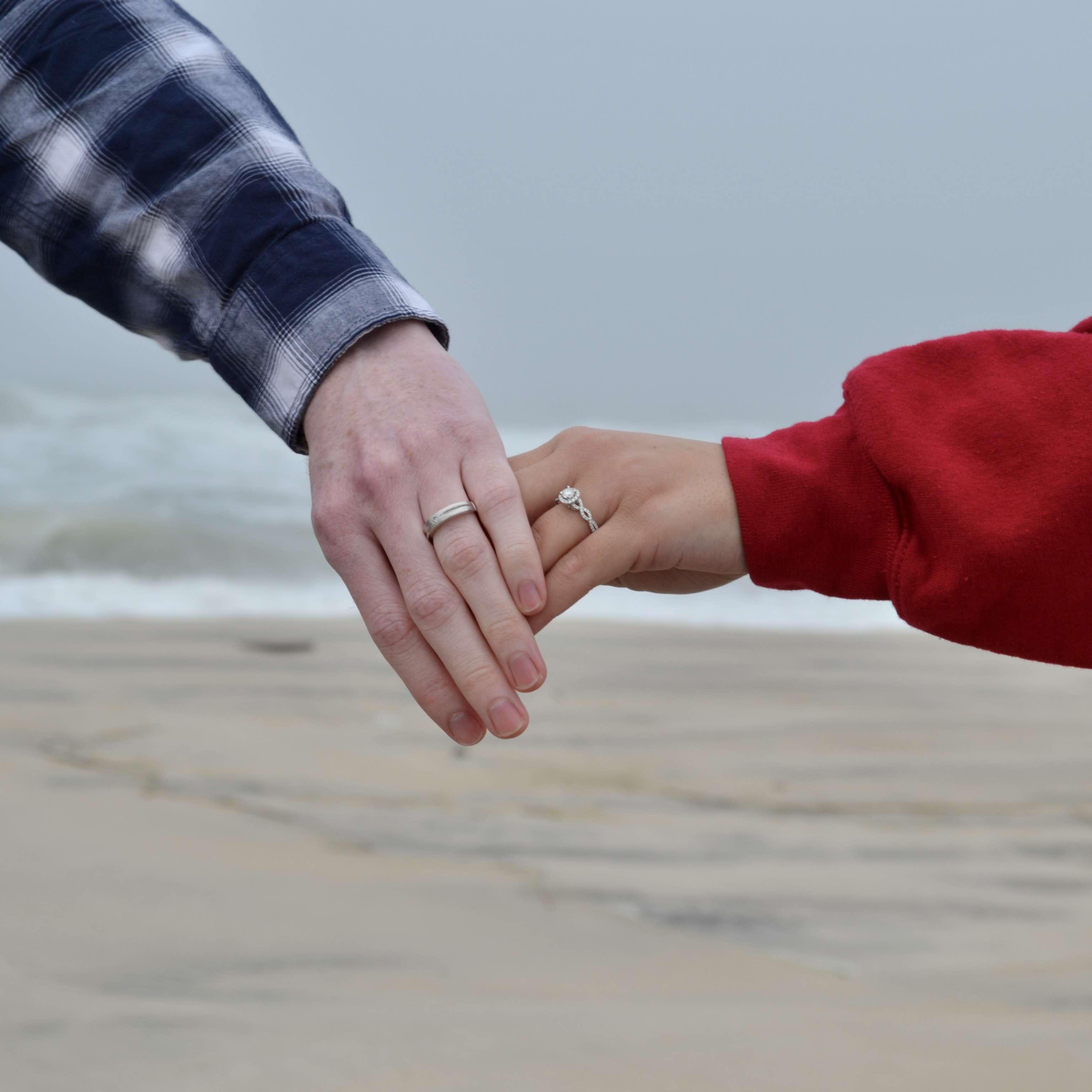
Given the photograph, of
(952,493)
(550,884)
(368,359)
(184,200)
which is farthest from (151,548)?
(952,493)

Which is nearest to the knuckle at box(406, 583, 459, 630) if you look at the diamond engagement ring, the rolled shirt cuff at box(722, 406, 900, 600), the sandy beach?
A: the diamond engagement ring

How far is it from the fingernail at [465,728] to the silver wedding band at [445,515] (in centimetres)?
17

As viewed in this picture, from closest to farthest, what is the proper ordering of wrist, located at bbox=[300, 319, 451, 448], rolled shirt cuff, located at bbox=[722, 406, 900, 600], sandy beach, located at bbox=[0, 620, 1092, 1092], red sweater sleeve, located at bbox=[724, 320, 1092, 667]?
red sweater sleeve, located at bbox=[724, 320, 1092, 667] → rolled shirt cuff, located at bbox=[722, 406, 900, 600] → wrist, located at bbox=[300, 319, 451, 448] → sandy beach, located at bbox=[0, 620, 1092, 1092]

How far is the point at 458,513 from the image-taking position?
101cm

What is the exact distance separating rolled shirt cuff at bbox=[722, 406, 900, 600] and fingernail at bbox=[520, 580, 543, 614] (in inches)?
7.6

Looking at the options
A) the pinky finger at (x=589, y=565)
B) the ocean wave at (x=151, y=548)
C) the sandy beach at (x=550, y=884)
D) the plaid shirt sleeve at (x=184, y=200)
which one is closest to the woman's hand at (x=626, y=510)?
the pinky finger at (x=589, y=565)

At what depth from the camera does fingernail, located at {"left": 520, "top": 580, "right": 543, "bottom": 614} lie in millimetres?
1008

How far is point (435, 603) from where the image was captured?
3.31 ft

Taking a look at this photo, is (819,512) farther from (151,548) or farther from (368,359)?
(151,548)

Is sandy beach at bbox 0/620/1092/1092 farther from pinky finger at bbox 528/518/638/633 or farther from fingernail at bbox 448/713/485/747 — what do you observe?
pinky finger at bbox 528/518/638/633

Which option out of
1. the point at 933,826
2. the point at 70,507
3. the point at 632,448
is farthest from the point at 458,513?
the point at 70,507

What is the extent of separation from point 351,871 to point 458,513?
79 cm

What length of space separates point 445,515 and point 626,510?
170mm

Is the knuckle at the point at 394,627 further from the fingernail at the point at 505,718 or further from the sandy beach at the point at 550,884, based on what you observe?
the sandy beach at the point at 550,884
